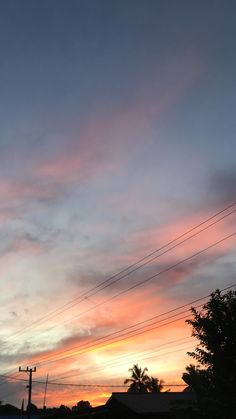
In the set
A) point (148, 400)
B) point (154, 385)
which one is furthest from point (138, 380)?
point (148, 400)

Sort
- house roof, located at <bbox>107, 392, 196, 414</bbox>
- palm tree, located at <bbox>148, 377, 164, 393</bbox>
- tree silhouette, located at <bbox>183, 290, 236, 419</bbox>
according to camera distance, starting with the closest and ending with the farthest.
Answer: tree silhouette, located at <bbox>183, 290, 236, 419</bbox>
house roof, located at <bbox>107, 392, 196, 414</bbox>
palm tree, located at <bbox>148, 377, 164, 393</bbox>

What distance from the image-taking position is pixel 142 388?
7519cm

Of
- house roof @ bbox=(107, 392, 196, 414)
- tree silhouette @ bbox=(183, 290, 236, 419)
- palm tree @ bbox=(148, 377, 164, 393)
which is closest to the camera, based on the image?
tree silhouette @ bbox=(183, 290, 236, 419)

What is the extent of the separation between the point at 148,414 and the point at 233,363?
2083 centimetres

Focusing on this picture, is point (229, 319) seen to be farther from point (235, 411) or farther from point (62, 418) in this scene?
point (62, 418)

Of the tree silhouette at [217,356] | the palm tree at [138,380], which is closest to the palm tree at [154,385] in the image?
the palm tree at [138,380]

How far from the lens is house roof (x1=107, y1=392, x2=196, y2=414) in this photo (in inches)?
1351

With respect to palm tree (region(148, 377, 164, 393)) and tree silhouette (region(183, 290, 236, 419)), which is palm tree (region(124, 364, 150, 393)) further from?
tree silhouette (region(183, 290, 236, 419))

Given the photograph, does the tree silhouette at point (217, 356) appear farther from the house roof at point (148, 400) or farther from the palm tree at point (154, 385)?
the palm tree at point (154, 385)

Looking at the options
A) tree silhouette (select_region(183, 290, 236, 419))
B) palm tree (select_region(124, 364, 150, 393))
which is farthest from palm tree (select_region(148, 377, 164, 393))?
tree silhouette (select_region(183, 290, 236, 419))

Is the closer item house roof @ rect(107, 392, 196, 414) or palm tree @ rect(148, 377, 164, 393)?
house roof @ rect(107, 392, 196, 414)

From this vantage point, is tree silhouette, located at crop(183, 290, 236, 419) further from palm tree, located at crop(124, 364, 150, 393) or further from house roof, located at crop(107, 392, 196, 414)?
palm tree, located at crop(124, 364, 150, 393)

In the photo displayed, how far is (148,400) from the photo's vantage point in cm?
3716

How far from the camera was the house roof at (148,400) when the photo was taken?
34312 mm
